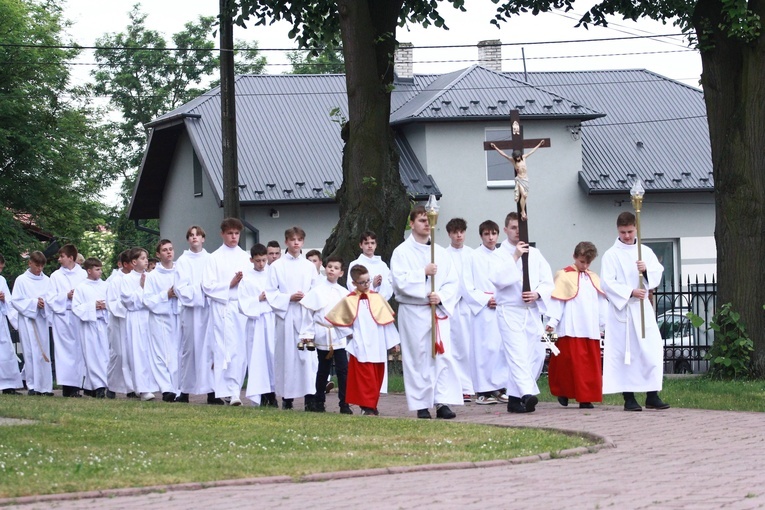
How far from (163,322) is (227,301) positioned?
1.66 meters

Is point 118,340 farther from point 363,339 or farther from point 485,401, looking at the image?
point 363,339

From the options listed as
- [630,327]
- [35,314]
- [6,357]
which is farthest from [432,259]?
[6,357]

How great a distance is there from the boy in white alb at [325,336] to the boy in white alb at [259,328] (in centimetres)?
135

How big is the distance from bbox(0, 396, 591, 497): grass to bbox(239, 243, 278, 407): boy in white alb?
97.4 inches


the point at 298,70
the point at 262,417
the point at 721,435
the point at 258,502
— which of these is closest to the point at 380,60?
the point at 262,417

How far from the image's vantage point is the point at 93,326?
19.1 meters

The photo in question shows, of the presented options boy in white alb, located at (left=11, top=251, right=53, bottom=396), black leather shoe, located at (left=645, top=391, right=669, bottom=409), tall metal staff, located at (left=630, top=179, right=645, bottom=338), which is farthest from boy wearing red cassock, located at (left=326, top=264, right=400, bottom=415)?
boy in white alb, located at (left=11, top=251, right=53, bottom=396)

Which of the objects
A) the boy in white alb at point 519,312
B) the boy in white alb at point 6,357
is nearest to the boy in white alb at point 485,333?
the boy in white alb at point 519,312

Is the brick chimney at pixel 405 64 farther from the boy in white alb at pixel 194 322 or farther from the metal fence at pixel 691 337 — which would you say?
the boy in white alb at pixel 194 322

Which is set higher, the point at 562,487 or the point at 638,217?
the point at 638,217

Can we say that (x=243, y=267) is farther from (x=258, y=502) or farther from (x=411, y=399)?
(x=258, y=502)

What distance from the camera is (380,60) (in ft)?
63.1

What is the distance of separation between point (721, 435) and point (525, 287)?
3.49 m

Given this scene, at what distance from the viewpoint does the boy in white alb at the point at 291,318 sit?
1553cm
